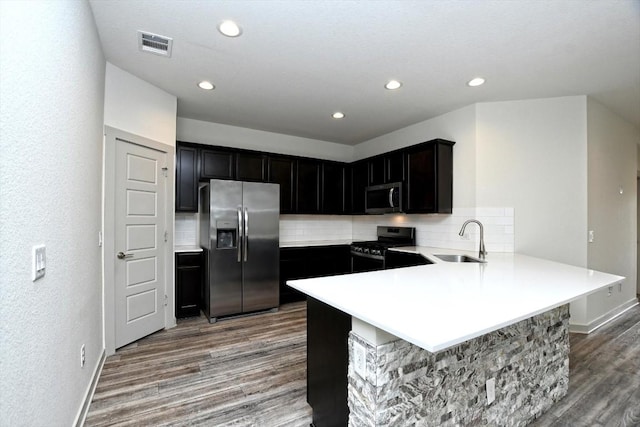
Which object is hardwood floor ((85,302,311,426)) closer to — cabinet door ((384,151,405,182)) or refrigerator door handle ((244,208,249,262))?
refrigerator door handle ((244,208,249,262))

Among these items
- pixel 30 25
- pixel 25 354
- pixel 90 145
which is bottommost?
pixel 25 354

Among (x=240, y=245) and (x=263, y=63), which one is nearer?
(x=263, y=63)

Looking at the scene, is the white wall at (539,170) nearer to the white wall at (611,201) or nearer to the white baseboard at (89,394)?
the white wall at (611,201)

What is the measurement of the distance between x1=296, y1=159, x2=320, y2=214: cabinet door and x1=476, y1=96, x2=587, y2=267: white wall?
2.34m

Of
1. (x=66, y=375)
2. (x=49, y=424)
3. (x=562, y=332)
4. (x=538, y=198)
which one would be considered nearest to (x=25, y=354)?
(x=49, y=424)

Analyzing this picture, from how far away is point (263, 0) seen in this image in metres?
1.90

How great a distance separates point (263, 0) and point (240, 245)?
267 cm

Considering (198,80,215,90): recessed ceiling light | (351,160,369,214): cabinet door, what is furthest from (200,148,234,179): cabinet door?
(351,160,369,214): cabinet door

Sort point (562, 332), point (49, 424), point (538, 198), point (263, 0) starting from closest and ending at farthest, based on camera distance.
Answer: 1. point (49, 424)
2. point (263, 0)
3. point (562, 332)
4. point (538, 198)

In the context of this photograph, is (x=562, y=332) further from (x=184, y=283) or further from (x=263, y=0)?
(x=184, y=283)

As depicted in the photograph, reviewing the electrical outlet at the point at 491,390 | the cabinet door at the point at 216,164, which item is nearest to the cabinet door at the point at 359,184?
the cabinet door at the point at 216,164

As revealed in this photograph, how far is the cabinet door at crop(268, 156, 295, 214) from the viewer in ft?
14.6

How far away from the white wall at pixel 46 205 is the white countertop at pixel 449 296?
116cm

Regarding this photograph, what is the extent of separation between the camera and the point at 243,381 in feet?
7.66
